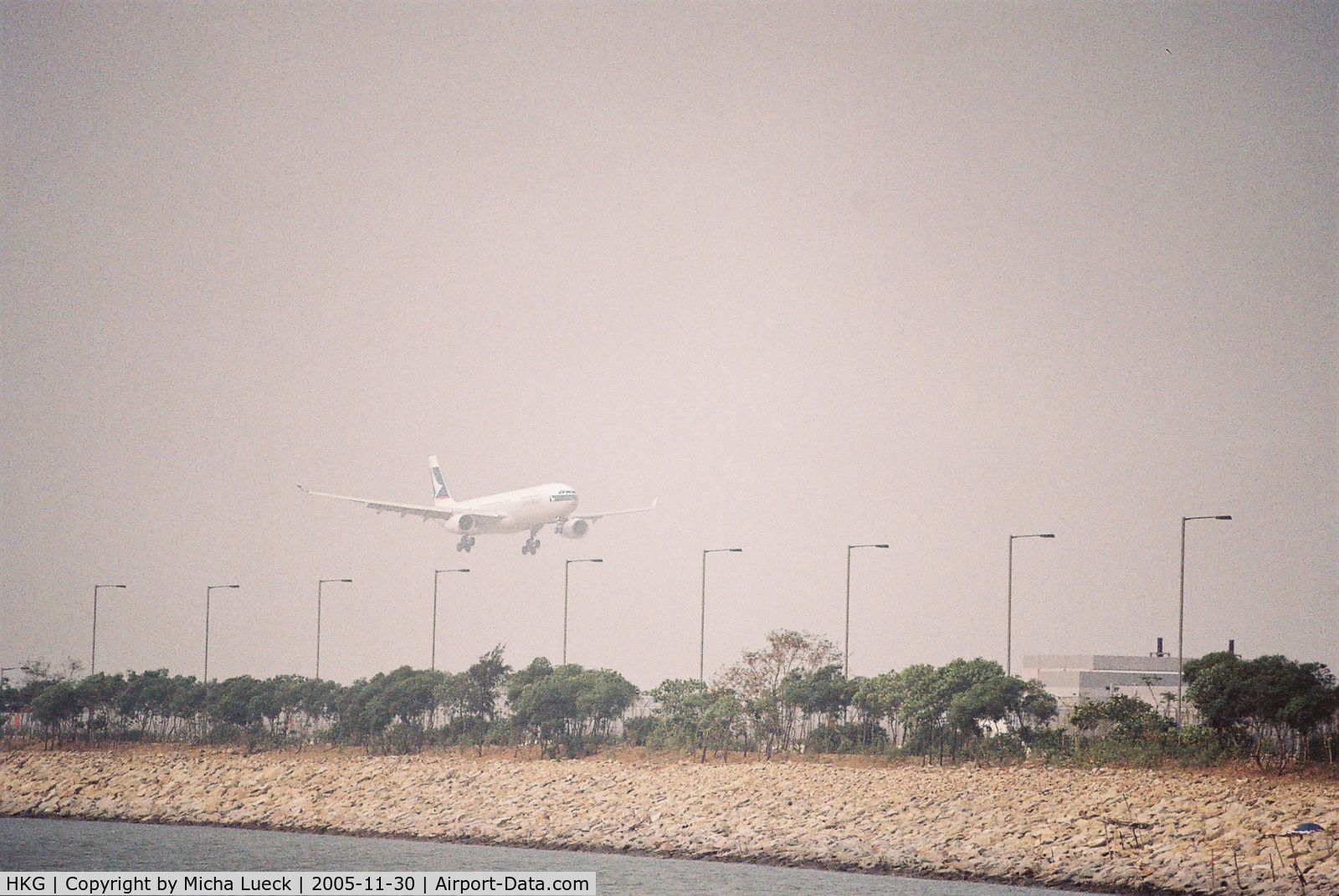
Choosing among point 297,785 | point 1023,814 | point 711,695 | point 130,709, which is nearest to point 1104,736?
point 1023,814

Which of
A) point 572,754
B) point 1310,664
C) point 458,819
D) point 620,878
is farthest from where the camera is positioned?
point 572,754

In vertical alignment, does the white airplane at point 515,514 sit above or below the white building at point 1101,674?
above

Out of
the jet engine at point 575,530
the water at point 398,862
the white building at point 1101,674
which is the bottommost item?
the water at point 398,862

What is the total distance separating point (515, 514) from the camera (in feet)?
427

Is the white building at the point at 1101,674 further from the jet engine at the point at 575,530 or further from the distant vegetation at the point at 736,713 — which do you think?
the jet engine at the point at 575,530

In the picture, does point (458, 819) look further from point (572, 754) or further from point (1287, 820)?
point (1287, 820)

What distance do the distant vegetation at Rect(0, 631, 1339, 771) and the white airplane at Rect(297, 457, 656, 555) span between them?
1135cm

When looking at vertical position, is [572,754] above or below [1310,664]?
below

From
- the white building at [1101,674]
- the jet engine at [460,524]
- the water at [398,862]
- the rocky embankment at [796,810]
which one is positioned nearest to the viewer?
the rocky embankment at [796,810]

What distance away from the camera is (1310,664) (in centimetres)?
7531

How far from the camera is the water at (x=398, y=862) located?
61469 millimetres

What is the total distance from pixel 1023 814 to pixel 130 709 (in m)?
90.5

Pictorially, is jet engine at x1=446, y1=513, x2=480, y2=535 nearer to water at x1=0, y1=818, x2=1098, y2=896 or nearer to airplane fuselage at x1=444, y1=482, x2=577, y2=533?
airplane fuselage at x1=444, y1=482, x2=577, y2=533

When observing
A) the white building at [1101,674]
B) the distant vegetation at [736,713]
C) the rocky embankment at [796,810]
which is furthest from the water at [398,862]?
the white building at [1101,674]
